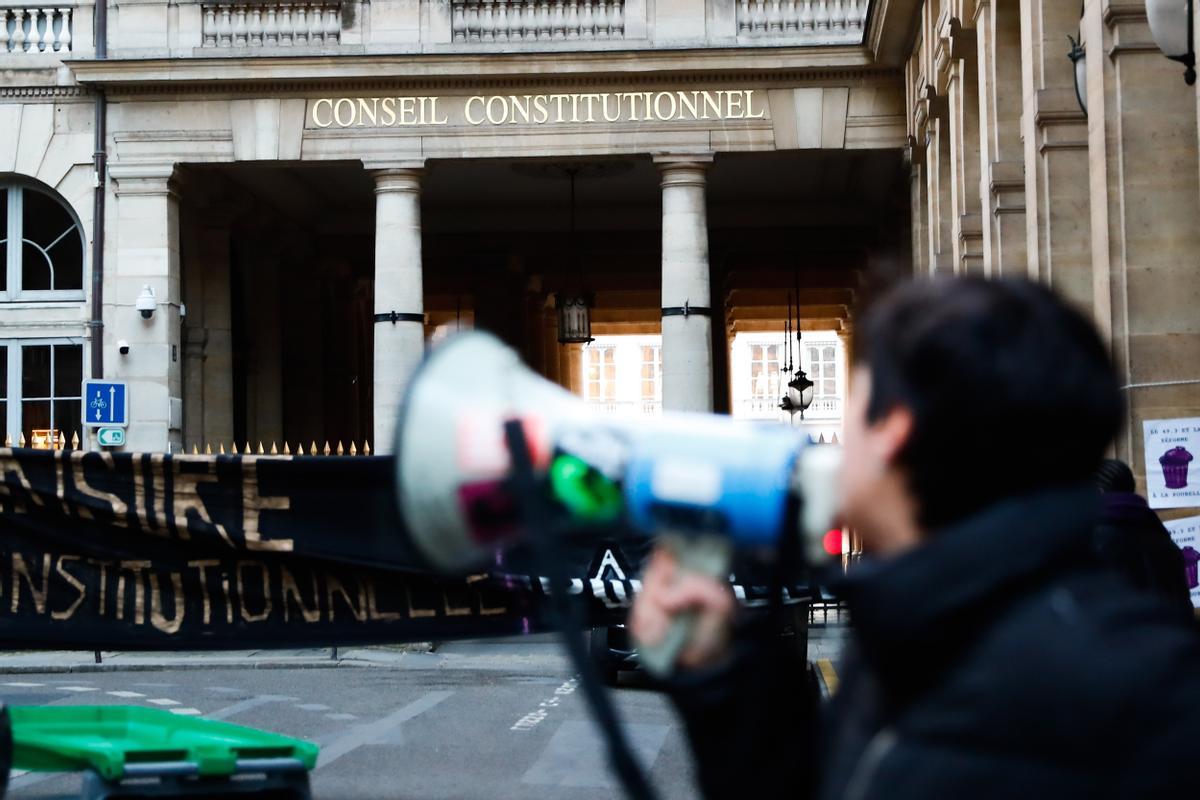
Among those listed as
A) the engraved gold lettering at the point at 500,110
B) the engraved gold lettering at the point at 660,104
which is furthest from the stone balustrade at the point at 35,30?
the engraved gold lettering at the point at 660,104

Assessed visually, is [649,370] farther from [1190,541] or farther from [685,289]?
[1190,541]

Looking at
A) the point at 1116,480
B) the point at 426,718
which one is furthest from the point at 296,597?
the point at 426,718

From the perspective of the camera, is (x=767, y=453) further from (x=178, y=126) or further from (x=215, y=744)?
(x=178, y=126)

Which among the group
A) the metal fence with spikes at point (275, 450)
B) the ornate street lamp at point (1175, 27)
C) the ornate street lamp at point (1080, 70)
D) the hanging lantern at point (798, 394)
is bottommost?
the metal fence with spikes at point (275, 450)

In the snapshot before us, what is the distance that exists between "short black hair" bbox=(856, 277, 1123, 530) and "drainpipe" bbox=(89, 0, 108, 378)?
24915mm

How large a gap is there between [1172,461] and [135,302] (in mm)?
17415

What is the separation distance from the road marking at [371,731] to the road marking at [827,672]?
354 centimetres

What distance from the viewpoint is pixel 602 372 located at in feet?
259

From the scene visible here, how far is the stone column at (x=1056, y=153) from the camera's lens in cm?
1466

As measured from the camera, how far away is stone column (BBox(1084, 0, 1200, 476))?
1241 centimetres

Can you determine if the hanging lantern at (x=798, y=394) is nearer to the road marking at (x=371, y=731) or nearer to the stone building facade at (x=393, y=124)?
the stone building facade at (x=393, y=124)

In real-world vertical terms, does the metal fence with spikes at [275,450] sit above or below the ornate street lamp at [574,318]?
below

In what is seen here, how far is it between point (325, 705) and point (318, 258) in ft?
66.4

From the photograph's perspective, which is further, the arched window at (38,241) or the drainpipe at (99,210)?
the arched window at (38,241)
